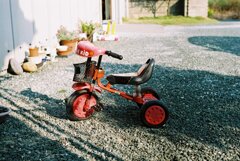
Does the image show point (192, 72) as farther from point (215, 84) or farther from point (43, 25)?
point (43, 25)

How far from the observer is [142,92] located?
516 cm

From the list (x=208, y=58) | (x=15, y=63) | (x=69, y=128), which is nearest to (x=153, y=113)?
(x=69, y=128)

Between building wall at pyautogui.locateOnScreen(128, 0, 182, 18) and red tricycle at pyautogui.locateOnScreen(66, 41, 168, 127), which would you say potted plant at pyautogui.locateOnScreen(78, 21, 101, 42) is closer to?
red tricycle at pyautogui.locateOnScreen(66, 41, 168, 127)

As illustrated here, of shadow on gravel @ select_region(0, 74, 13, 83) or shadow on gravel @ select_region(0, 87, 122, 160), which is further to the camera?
shadow on gravel @ select_region(0, 74, 13, 83)

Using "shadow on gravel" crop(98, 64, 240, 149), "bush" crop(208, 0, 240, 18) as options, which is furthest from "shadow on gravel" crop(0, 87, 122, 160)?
"bush" crop(208, 0, 240, 18)

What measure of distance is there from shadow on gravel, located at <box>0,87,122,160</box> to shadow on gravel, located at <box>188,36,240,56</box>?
23.6 ft

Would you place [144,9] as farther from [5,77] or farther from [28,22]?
[5,77]

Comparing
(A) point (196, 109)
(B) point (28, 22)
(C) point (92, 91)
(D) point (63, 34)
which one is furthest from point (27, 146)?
(D) point (63, 34)

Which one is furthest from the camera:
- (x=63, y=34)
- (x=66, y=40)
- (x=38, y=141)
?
(x=63, y=34)

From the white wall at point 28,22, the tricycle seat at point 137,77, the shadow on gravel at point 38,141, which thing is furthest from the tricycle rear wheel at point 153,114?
the white wall at point 28,22

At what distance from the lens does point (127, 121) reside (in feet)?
15.7

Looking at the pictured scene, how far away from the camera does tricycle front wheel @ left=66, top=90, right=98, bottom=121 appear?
185 inches

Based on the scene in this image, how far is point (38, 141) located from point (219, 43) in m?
9.76

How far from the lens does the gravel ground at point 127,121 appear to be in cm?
387
